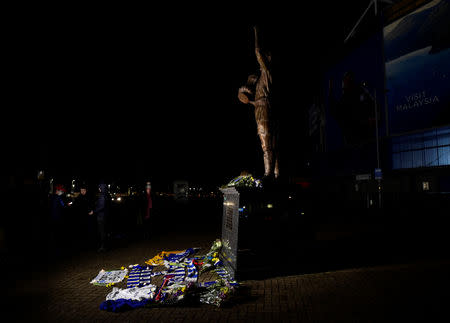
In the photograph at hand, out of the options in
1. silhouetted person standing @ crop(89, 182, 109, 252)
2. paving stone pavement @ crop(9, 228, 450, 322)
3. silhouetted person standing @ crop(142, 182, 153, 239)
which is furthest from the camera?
silhouetted person standing @ crop(142, 182, 153, 239)

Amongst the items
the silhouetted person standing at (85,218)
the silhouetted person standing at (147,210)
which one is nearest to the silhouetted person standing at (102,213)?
the silhouetted person standing at (85,218)

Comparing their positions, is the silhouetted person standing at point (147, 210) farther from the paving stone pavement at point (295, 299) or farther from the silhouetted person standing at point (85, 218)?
the paving stone pavement at point (295, 299)

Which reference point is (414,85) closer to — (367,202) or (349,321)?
(367,202)

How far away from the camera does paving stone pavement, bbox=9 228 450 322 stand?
366 cm

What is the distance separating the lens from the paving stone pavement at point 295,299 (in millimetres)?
3664

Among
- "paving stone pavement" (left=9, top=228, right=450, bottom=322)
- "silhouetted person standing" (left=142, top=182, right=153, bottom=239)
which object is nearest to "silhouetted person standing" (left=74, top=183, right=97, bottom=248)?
"silhouetted person standing" (left=142, top=182, right=153, bottom=239)

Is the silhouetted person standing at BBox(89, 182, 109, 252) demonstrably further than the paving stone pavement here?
Yes

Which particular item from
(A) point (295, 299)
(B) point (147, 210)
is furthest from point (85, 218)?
(A) point (295, 299)

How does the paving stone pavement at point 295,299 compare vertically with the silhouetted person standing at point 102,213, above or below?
below

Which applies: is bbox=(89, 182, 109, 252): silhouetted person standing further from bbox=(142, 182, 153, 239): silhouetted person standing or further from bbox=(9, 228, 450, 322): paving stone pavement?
bbox=(9, 228, 450, 322): paving stone pavement

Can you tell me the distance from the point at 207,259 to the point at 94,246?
14.7 ft

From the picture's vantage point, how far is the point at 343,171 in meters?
30.8

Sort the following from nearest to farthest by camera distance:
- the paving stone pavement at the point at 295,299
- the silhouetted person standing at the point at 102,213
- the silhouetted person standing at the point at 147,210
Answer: the paving stone pavement at the point at 295,299
the silhouetted person standing at the point at 102,213
the silhouetted person standing at the point at 147,210

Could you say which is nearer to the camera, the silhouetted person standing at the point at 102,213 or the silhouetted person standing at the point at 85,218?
the silhouetted person standing at the point at 102,213
